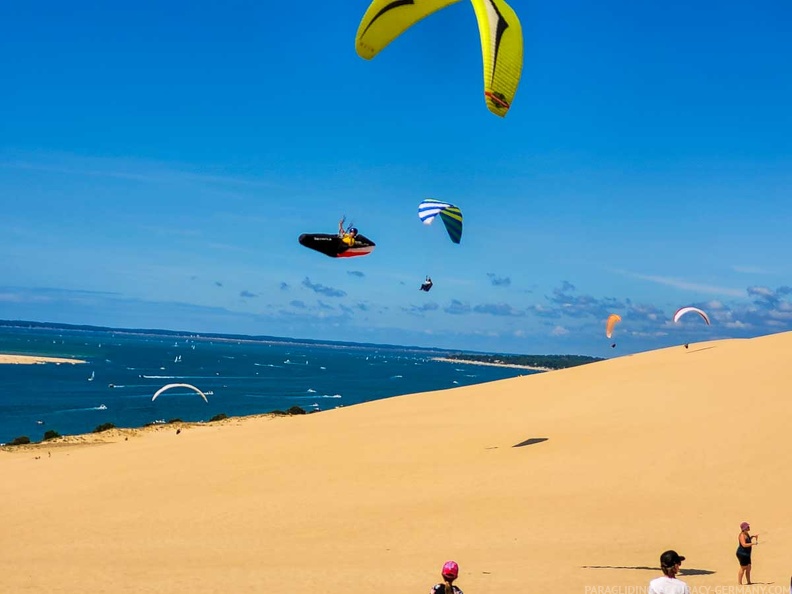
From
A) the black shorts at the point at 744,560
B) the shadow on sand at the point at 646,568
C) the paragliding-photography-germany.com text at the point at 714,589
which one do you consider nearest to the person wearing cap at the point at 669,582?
the paragliding-photography-germany.com text at the point at 714,589

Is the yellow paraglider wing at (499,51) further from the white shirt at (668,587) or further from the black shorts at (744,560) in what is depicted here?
the white shirt at (668,587)

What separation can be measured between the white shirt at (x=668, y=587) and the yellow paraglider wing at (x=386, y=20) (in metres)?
12.4

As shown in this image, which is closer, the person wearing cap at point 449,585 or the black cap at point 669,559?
the black cap at point 669,559

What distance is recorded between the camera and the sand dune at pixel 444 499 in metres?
12.5

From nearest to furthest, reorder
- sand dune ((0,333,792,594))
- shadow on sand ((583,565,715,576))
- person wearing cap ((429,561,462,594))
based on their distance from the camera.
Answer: person wearing cap ((429,561,462,594)) < shadow on sand ((583,565,715,576)) < sand dune ((0,333,792,594))

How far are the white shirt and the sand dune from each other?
4.97m

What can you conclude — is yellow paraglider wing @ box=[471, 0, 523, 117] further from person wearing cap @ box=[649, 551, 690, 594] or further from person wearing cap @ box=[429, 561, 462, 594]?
person wearing cap @ box=[649, 551, 690, 594]

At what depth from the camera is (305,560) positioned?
43.9ft

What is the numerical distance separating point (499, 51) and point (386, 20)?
8.74 feet

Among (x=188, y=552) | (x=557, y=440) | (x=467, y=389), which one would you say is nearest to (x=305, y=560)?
(x=188, y=552)

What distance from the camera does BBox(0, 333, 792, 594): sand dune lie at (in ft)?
40.9

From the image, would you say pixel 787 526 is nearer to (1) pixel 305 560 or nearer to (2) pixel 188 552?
(1) pixel 305 560

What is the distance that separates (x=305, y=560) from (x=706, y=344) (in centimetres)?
2986

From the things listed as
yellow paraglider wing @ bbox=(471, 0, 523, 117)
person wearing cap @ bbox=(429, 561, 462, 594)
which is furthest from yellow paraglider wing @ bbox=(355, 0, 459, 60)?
person wearing cap @ bbox=(429, 561, 462, 594)
